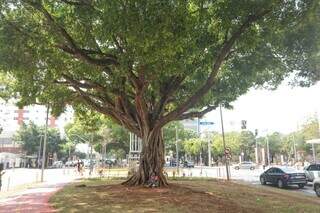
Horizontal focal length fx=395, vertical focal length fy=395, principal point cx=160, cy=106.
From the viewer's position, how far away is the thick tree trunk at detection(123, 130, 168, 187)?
21.1 meters

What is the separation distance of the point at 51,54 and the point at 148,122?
6.63m

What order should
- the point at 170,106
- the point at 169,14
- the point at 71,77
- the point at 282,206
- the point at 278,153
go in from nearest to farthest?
the point at 169,14, the point at 282,206, the point at 71,77, the point at 170,106, the point at 278,153

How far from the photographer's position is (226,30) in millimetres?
16578

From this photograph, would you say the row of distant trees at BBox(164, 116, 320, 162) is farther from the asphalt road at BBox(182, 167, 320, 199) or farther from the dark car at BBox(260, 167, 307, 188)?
the dark car at BBox(260, 167, 307, 188)

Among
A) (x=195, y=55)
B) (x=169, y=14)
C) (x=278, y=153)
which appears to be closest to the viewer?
(x=169, y=14)

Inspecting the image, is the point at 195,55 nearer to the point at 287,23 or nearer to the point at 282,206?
the point at 287,23

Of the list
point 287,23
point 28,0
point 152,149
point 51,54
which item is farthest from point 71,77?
point 287,23

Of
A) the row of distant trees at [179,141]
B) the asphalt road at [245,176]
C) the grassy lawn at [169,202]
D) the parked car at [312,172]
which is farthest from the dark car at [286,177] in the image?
the row of distant trees at [179,141]

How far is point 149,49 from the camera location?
1375 cm

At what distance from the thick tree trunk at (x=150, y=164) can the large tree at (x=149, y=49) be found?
0.05m

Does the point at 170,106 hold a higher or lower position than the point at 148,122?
higher

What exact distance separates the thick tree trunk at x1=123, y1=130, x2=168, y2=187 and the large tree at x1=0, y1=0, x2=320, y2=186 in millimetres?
55

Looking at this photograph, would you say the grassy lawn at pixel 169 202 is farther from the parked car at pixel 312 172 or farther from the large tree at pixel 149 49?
the parked car at pixel 312 172

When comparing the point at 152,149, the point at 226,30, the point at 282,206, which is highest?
the point at 226,30
